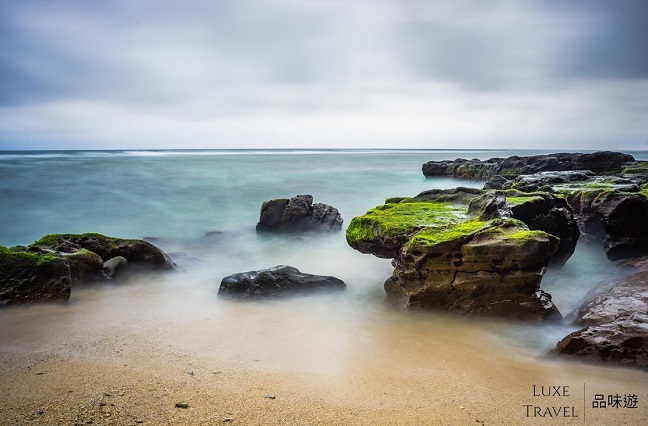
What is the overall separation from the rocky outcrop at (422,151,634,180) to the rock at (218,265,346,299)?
74.6 feet

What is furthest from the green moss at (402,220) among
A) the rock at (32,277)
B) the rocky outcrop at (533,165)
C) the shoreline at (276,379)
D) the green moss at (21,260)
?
the rocky outcrop at (533,165)

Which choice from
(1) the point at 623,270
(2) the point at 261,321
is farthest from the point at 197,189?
(1) the point at 623,270

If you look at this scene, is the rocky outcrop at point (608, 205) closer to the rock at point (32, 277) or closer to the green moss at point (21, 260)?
the rock at point (32, 277)

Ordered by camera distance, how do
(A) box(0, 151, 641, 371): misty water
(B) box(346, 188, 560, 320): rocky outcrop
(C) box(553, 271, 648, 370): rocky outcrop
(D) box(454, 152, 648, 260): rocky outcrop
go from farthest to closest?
(D) box(454, 152, 648, 260): rocky outcrop → (B) box(346, 188, 560, 320): rocky outcrop → (A) box(0, 151, 641, 371): misty water → (C) box(553, 271, 648, 370): rocky outcrop

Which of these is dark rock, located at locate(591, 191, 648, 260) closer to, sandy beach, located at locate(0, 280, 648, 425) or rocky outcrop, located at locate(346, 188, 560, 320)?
rocky outcrop, located at locate(346, 188, 560, 320)

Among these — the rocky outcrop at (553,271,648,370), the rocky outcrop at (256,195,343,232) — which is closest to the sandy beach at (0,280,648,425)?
the rocky outcrop at (553,271,648,370)

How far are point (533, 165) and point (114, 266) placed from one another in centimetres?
3061

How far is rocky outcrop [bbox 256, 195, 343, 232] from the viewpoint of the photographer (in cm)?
1500

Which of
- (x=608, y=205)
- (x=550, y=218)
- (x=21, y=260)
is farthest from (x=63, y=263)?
(x=608, y=205)

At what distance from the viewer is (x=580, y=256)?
1108 cm

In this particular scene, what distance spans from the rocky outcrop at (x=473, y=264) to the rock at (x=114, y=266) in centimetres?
596

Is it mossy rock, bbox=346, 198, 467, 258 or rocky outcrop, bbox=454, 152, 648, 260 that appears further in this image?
rocky outcrop, bbox=454, 152, 648, 260

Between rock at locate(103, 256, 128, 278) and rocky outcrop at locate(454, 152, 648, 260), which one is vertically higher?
rocky outcrop at locate(454, 152, 648, 260)

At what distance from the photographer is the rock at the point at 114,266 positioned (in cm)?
906
